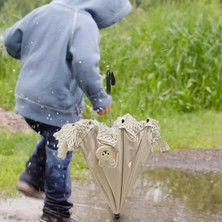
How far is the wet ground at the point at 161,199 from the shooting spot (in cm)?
491

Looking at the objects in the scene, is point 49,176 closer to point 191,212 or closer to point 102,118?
point 191,212

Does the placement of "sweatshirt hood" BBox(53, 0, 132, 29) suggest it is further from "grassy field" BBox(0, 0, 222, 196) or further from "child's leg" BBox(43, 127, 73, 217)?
"grassy field" BBox(0, 0, 222, 196)

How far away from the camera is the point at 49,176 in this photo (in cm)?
448

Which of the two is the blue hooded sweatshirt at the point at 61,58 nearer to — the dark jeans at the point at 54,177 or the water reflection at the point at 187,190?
the dark jeans at the point at 54,177

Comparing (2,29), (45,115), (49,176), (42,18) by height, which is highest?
(42,18)

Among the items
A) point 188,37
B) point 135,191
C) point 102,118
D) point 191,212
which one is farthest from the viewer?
point 188,37

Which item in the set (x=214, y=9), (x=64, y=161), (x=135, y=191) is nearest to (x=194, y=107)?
(x=214, y=9)

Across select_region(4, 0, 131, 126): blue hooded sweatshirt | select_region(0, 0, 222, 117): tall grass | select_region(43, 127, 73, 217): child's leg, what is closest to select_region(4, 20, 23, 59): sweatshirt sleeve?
select_region(4, 0, 131, 126): blue hooded sweatshirt

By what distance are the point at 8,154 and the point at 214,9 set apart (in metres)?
4.47

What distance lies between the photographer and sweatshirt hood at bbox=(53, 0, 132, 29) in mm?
4512

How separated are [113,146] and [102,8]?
913 mm

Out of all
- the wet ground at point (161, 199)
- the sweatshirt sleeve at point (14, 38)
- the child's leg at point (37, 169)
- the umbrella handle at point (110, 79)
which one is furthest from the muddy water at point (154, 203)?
the sweatshirt sleeve at point (14, 38)

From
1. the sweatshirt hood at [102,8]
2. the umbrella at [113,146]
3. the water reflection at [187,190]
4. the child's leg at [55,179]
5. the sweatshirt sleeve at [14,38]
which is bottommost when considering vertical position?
the water reflection at [187,190]

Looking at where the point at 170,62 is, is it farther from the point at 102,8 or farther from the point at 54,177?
the point at 54,177
